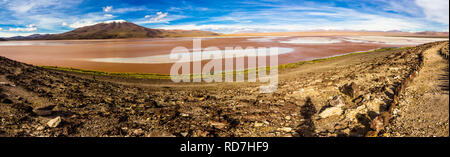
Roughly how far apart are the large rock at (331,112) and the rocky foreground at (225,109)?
3 centimetres

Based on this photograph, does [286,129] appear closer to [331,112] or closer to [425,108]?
[331,112]

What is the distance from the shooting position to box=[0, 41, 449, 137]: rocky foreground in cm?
591

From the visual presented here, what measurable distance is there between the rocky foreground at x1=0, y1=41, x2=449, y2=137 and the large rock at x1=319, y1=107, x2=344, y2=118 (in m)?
0.03

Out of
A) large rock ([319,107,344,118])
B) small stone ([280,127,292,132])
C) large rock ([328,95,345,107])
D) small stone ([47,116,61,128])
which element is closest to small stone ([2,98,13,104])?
small stone ([47,116,61,128])

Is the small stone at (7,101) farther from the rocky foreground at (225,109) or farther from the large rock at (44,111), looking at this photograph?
the large rock at (44,111)

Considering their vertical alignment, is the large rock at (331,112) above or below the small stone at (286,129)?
above

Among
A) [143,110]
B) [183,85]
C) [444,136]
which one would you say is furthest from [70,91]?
[444,136]

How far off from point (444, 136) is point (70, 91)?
13.1m

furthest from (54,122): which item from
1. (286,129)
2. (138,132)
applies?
(286,129)

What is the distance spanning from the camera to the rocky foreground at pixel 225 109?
5.91 meters

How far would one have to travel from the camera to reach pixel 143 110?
885cm

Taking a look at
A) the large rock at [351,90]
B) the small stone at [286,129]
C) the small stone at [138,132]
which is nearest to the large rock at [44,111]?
the small stone at [138,132]

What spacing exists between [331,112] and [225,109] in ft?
13.6

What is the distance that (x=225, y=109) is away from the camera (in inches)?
359
